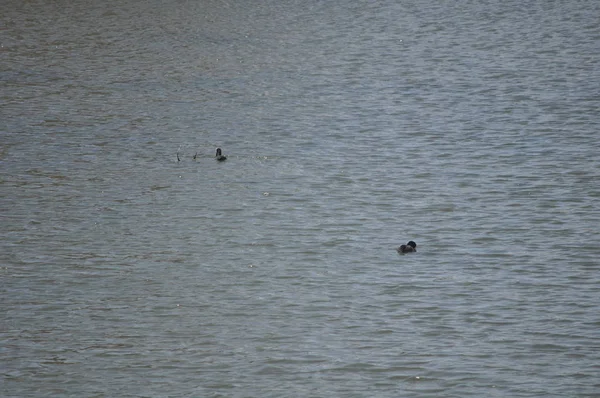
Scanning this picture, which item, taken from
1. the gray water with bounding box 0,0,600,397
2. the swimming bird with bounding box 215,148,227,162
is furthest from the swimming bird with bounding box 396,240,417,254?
the swimming bird with bounding box 215,148,227,162

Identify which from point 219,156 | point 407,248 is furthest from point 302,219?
point 219,156

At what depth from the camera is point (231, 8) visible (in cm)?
2516

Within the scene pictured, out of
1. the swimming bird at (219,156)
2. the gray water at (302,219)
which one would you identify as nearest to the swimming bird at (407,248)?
the gray water at (302,219)

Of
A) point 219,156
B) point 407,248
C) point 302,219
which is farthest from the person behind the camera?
point 219,156

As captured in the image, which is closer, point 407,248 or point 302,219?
point 407,248

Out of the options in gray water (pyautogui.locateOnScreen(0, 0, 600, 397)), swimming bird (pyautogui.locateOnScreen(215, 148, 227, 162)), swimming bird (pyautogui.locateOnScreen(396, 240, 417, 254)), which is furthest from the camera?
swimming bird (pyautogui.locateOnScreen(215, 148, 227, 162))

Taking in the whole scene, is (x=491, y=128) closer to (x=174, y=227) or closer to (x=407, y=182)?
(x=407, y=182)

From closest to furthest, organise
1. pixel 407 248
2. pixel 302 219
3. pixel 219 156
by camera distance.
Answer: pixel 407 248 → pixel 302 219 → pixel 219 156

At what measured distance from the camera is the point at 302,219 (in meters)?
10.7

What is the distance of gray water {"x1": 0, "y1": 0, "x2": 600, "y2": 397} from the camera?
7469 millimetres

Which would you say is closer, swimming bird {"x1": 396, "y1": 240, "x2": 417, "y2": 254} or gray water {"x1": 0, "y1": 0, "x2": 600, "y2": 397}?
gray water {"x1": 0, "y1": 0, "x2": 600, "y2": 397}

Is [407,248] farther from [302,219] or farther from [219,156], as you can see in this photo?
[219,156]

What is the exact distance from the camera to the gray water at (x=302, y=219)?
7469mm

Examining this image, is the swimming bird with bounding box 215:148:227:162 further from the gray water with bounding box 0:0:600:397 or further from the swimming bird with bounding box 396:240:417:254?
the swimming bird with bounding box 396:240:417:254
